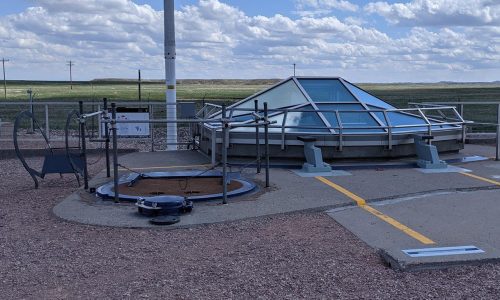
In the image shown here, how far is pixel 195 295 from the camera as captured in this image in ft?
17.3

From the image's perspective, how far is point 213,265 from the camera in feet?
20.0

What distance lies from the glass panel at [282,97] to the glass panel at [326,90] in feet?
0.82

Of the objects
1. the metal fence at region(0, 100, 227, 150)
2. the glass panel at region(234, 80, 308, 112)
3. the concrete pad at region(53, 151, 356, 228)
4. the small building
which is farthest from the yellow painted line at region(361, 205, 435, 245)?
the metal fence at region(0, 100, 227, 150)

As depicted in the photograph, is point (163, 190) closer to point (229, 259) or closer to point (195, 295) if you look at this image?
point (229, 259)

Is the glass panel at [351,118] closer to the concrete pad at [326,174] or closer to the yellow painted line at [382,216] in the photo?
the concrete pad at [326,174]

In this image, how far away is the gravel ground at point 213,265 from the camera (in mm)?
5359

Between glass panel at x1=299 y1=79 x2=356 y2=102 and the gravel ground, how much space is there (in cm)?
658

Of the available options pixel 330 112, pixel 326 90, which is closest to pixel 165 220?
pixel 330 112

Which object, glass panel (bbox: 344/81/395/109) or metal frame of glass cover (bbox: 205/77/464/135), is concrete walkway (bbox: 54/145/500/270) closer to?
metal frame of glass cover (bbox: 205/77/464/135)

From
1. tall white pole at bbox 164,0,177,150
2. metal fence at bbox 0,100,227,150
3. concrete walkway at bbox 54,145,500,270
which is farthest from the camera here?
metal fence at bbox 0,100,227,150

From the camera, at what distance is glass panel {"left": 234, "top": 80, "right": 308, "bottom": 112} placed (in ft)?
46.3

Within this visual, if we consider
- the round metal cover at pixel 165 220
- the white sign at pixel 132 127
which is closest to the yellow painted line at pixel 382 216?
the round metal cover at pixel 165 220

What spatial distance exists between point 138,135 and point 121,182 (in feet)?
18.9

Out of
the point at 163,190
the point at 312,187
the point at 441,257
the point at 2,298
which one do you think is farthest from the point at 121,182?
the point at 441,257
